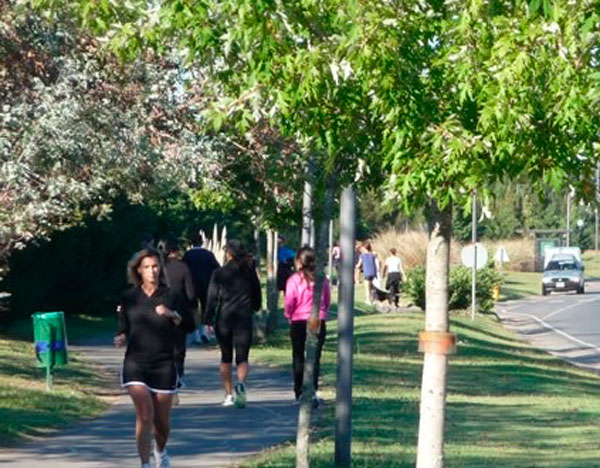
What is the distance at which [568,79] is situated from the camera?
7.02 meters

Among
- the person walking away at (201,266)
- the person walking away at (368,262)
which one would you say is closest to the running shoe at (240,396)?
the person walking away at (201,266)

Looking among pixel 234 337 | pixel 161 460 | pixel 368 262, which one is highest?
pixel 368 262

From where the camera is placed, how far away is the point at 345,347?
40.5ft

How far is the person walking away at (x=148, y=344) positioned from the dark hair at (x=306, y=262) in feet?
15.4

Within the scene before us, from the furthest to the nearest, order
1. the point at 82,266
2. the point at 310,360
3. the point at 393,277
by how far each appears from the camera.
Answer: the point at 393,277, the point at 82,266, the point at 310,360

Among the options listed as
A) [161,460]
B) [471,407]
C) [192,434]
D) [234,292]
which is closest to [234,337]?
[234,292]

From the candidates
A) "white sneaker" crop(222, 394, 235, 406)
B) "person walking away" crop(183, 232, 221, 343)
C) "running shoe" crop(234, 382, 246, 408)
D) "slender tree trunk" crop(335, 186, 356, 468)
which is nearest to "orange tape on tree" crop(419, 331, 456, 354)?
"slender tree trunk" crop(335, 186, 356, 468)

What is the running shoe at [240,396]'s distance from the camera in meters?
16.2

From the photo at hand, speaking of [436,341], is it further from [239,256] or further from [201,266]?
[201,266]

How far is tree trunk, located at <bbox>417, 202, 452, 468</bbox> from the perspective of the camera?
825 cm

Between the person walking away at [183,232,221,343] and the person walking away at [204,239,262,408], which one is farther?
the person walking away at [183,232,221,343]

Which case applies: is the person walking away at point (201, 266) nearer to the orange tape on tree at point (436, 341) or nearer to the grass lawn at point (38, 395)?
the grass lawn at point (38, 395)

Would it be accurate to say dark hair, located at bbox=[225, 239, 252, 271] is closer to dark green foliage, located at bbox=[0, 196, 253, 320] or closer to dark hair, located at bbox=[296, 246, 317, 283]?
dark hair, located at bbox=[296, 246, 317, 283]

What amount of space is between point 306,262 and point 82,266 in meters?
16.2
